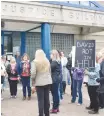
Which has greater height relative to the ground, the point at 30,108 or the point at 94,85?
the point at 94,85

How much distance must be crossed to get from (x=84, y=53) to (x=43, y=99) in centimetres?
177

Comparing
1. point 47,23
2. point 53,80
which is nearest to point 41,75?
point 53,80

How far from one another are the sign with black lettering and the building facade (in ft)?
16.5

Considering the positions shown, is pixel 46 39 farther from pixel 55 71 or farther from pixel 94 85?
pixel 94 85

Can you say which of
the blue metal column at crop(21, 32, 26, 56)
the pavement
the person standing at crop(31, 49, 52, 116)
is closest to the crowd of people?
the person standing at crop(31, 49, 52, 116)

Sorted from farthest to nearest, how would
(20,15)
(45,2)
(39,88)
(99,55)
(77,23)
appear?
(77,23), (45,2), (20,15), (99,55), (39,88)

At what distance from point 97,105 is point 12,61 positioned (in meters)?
3.74

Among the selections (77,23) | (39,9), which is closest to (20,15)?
(39,9)

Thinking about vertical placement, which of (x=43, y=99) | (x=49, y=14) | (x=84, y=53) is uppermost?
(x=49, y=14)

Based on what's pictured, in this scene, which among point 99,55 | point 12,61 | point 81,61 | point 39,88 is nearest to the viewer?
point 39,88

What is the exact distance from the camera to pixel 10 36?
15094mm

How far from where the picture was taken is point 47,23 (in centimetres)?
1277

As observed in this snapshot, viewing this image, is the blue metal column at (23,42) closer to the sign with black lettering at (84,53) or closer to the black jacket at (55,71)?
the sign with black lettering at (84,53)

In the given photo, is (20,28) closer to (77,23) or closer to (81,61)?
(77,23)
